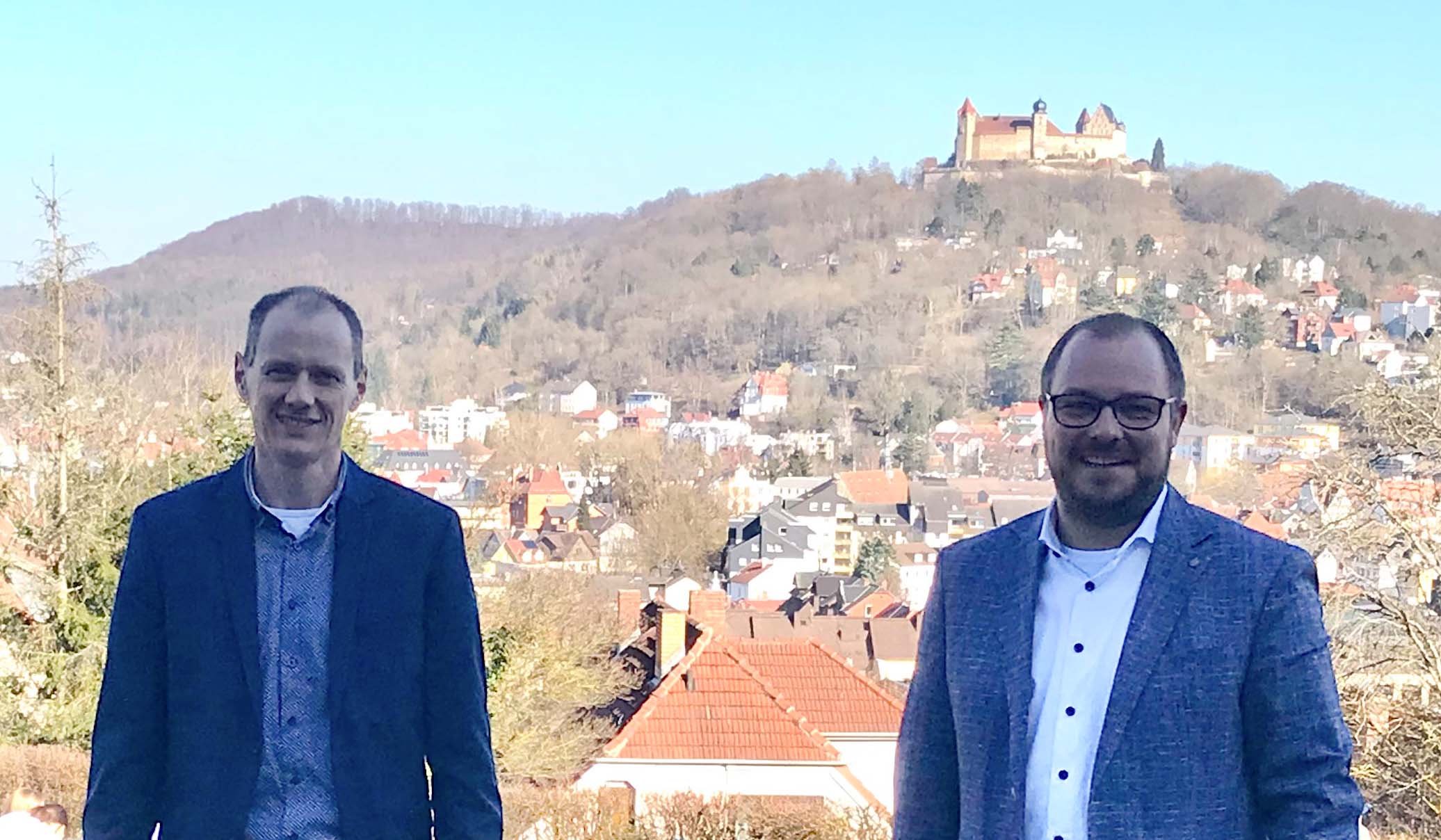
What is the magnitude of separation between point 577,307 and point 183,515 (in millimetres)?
101184

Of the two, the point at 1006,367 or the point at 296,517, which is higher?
the point at 296,517

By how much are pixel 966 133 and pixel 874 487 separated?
90.7 metres

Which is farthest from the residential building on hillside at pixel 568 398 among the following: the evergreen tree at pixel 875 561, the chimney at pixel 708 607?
the chimney at pixel 708 607

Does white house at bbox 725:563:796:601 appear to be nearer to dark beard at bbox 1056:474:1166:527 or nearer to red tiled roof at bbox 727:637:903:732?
red tiled roof at bbox 727:637:903:732

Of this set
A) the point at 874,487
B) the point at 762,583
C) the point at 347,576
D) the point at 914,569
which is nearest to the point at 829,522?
the point at 874,487

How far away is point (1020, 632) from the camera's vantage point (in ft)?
5.94

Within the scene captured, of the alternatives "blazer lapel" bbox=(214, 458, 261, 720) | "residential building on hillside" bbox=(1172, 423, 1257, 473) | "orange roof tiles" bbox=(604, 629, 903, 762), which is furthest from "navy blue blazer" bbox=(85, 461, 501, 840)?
"residential building on hillside" bbox=(1172, 423, 1257, 473)

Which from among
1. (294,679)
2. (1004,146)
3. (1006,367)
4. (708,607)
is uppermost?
(1004,146)

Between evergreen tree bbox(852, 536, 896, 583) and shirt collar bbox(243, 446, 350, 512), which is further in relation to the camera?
evergreen tree bbox(852, 536, 896, 583)

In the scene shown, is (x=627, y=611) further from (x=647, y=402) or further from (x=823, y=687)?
(x=647, y=402)

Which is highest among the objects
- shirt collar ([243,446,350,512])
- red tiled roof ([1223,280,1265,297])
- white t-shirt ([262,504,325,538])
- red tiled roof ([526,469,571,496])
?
red tiled roof ([1223,280,1265,297])

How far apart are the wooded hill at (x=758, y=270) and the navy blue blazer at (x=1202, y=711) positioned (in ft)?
240

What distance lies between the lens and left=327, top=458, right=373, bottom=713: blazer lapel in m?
1.97

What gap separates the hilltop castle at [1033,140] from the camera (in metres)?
143
